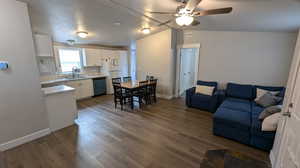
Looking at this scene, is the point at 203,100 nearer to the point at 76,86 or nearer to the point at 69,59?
the point at 76,86

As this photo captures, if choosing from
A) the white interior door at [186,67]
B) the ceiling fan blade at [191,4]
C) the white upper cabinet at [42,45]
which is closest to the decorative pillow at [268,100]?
the white interior door at [186,67]

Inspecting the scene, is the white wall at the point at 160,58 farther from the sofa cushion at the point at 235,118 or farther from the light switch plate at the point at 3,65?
the light switch plate at the point at 3,65

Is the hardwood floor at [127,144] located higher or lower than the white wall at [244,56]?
lower

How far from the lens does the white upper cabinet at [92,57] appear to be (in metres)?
5.07

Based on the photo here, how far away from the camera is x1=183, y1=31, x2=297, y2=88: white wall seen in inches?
138

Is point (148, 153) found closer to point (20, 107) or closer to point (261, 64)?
point (20, 107)

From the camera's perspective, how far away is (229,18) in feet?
9.29

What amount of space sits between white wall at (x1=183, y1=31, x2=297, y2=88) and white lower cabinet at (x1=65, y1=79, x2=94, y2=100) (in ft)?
13.3

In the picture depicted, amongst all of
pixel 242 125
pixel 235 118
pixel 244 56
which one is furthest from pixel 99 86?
pixel 244 56

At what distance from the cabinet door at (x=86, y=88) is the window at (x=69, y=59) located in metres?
0.76

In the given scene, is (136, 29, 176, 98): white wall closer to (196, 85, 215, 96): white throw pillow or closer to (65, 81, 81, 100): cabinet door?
(196, 85, 215, 96): white throw pillow

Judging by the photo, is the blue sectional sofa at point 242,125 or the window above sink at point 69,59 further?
the window above sink at point 69,59

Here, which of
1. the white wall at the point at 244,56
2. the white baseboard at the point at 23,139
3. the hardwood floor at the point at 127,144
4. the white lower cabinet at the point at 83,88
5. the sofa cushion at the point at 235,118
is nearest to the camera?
the hardwood floor at the point at 127,144

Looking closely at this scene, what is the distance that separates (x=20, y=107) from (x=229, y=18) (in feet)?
14.5
